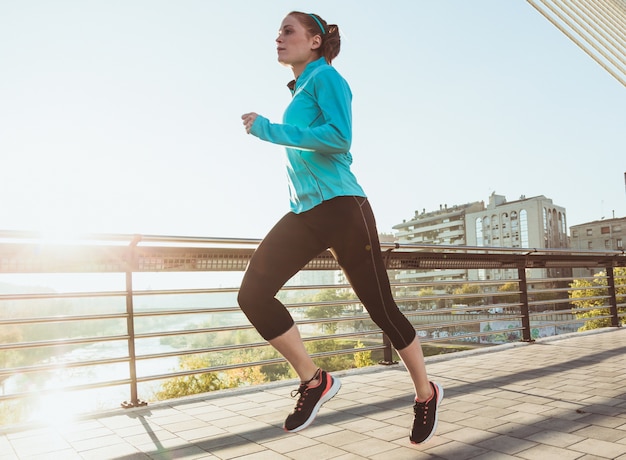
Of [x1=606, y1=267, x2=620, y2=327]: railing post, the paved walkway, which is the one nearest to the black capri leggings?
the paved walkway

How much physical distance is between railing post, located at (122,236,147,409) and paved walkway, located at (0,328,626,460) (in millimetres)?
131

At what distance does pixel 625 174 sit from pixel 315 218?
1077 centimetres

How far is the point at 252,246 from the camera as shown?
163 inches

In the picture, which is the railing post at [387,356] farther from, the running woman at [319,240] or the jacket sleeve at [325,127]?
the jacket sleeve at [325,127]

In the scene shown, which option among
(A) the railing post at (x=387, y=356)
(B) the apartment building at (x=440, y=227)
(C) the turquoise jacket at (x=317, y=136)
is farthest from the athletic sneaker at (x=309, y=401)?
(B) the apartment building at (x=440, y=227)

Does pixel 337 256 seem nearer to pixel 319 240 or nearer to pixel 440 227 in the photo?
pixel 319 240

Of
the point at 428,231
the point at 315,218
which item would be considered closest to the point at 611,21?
the point at 315,218

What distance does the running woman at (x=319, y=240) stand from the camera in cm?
231

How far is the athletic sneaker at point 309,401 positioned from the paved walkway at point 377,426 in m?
0.14

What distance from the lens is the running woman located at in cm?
231

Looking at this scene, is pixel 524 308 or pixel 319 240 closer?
pixel 319 240

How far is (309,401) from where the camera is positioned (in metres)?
2.43

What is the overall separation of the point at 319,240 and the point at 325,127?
485mm

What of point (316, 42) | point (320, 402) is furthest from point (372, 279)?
A: point (316, 42)
